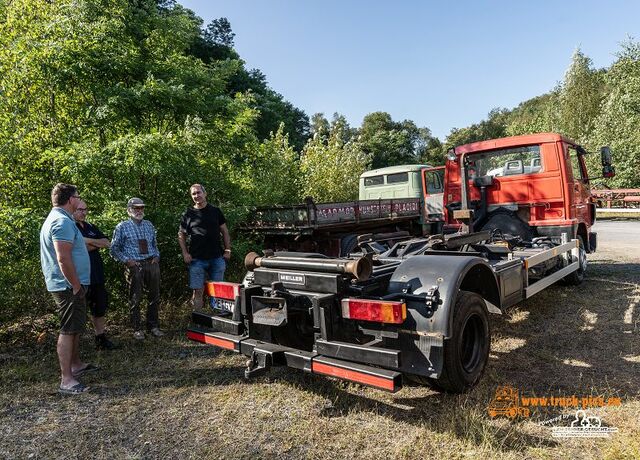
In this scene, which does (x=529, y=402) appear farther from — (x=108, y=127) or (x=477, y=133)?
(x=477, y=133)

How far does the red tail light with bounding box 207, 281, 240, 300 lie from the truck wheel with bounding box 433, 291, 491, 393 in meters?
1.68

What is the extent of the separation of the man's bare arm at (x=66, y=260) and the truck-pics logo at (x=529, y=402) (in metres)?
3.38

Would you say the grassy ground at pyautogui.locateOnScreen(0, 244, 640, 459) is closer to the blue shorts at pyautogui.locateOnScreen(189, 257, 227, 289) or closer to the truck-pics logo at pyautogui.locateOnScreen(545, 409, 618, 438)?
the truck-pics logo at pyautogui.locateOnScreen(545, 409, 618, 438)

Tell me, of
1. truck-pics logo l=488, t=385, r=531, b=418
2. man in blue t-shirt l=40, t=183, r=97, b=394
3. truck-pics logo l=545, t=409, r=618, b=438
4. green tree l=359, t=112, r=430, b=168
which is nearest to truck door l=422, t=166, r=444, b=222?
truck-pics logo l=488, t=385, r=531, b=418

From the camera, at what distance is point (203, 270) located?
210 inches

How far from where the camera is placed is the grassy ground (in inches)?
107

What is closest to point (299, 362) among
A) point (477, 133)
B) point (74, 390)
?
point (74, 390)

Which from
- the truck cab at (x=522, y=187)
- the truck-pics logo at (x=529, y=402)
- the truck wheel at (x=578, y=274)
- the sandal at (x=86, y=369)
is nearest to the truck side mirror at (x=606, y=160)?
the truck cab at (x=522, y=187)

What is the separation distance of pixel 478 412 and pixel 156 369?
9.46ft

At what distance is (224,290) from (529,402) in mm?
2523

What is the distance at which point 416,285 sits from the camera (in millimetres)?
3125

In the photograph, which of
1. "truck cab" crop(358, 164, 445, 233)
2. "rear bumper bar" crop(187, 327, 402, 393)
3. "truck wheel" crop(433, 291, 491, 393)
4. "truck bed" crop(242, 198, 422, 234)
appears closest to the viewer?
"rear bumper bar" crop(187, 327, 402, 393)

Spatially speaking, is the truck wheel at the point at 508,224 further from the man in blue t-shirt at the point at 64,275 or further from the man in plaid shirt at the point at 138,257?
the man in blue t-shirt at the point at 64,275

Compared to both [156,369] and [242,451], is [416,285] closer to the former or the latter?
[242,451]
